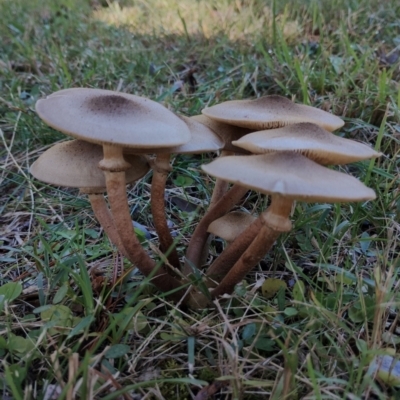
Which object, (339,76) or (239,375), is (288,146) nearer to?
(239,375)

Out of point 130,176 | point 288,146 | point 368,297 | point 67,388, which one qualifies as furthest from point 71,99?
point 368,297

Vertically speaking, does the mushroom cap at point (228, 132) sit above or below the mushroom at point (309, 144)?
below

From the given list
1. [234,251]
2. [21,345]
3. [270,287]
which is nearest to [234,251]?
[234,251]

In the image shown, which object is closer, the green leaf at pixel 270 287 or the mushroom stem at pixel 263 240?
the mushroom stem at pixel 263 240

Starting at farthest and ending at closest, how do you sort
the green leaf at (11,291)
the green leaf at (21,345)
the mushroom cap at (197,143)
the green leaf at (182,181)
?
the green leaf at (182,181) < the green leaf at (11,291) < the mushroom cap at (197,143) < the green leaf at (21,345)

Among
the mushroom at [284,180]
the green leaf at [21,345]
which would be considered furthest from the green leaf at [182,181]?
the green leaf at [21,345]

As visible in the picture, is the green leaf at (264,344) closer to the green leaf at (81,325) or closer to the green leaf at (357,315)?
the green leaf at (357,315)

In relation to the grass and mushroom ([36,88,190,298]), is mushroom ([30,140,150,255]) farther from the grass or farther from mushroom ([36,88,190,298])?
the grass
